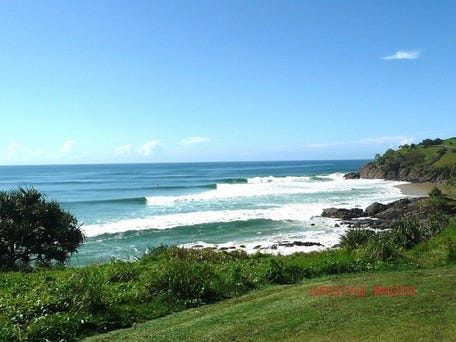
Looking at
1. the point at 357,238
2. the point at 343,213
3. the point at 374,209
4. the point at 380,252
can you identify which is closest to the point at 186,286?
the point at 380,252

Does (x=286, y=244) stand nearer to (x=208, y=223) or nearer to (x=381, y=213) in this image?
(x=208, y=223)

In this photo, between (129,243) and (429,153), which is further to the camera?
(429,153)

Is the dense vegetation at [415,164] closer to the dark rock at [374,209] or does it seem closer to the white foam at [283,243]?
the dark rock at [374,209]

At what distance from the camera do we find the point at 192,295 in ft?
29.7

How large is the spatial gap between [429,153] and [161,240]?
→ 76128mm

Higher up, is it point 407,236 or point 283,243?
point 407,236

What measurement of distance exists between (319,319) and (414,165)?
84410mm

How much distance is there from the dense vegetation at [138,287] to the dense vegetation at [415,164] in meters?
65.9

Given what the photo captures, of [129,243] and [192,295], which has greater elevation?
[192,295]

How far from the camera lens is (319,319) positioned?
21.4 feet

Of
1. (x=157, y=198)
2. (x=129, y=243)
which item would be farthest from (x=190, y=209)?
(x=129, y=243)

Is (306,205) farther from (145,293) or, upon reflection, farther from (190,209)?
(145,293)

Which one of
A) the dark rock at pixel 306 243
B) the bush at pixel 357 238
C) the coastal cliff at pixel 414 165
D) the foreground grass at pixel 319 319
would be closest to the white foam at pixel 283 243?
the dark rock at pixel 306 243

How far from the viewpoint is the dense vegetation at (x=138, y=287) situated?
7.17 metres
